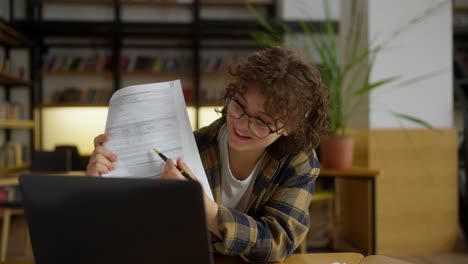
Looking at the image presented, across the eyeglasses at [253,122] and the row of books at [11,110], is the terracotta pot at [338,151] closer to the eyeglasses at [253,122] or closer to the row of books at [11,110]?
the eyeglasses at [253,122]

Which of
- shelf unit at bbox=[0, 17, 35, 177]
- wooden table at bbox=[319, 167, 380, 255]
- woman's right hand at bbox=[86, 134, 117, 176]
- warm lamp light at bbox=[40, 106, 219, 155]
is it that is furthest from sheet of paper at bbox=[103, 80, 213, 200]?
warm lamp light at bbox=[40, 106, 219, 155]

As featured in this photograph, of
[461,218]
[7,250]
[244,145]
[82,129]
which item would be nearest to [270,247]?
[244,145]

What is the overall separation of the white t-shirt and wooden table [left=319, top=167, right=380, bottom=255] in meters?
1.52

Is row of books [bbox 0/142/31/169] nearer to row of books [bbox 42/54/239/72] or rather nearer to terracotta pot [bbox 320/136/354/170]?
row of books [bbox 42/54/239/72]

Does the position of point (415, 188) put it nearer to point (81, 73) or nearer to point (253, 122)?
point (253, 122)

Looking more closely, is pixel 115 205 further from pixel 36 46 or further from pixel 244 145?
pixel 36 46

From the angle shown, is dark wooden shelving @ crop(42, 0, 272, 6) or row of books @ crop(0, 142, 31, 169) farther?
dark wooden shelving @ crop(42, 0, 272, 6)

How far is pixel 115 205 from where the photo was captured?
1.60ft

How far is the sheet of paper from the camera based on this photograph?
0.72 metres

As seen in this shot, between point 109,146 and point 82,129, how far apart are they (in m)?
4.83

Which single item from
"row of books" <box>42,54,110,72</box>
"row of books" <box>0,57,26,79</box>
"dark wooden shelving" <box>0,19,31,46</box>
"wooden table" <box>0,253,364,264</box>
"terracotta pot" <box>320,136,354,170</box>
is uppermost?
"dark wooden shelving" <box>0,19,31,46</box>

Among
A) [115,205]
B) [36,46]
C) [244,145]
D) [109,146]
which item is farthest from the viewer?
[36,46]

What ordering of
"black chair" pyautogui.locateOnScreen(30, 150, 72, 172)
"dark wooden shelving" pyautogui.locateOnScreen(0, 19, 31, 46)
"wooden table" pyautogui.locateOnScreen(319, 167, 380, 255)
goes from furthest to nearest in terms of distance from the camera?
"dark wooden shelving" pyautogui.locateOnScreen(0, 19, 31, 46) < "black chair" pyautogui.locateOnScreen(30, 150, 72, 172) < "wooden table" pyautogui.locateOnScreen(319, 167, 380, 255)

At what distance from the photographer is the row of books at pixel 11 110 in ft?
14.9
